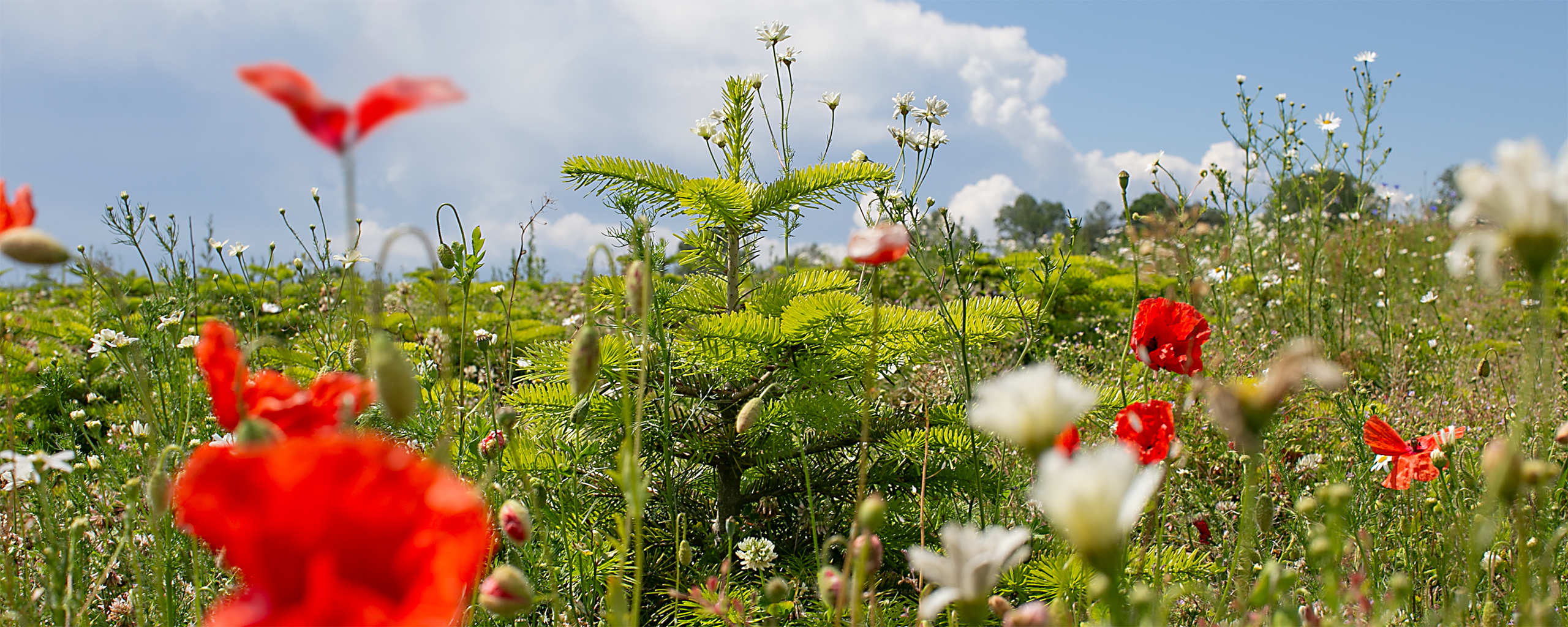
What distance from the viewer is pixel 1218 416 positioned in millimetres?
659

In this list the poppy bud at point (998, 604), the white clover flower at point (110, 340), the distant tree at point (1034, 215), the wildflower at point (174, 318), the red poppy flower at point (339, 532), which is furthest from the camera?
the distant tree at point (1034, 215)

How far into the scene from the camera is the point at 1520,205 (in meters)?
0.60

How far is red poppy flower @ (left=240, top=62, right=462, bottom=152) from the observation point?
0.51 metres

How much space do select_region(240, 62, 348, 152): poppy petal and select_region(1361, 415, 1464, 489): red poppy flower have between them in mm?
1737

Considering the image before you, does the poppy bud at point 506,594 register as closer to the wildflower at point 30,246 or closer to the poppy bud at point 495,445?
the wildflower at point 30,246

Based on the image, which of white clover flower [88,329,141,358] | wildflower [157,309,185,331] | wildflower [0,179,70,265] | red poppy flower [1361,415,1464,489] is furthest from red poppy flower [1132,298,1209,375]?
wildflower [157,309,185,331]

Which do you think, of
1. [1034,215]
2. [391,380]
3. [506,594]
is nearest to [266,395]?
[391,380]

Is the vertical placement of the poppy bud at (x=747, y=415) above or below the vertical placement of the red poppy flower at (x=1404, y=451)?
above

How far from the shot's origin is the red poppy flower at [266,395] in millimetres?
764

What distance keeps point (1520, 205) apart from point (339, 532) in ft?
2.71

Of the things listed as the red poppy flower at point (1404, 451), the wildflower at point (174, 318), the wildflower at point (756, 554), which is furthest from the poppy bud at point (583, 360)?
the wildflower at point (174, 318)

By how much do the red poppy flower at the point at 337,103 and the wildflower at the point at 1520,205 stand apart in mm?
686

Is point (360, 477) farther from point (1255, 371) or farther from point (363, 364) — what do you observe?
point (1255, 371)

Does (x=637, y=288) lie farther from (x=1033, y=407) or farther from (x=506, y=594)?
(x=1033, y=407)
